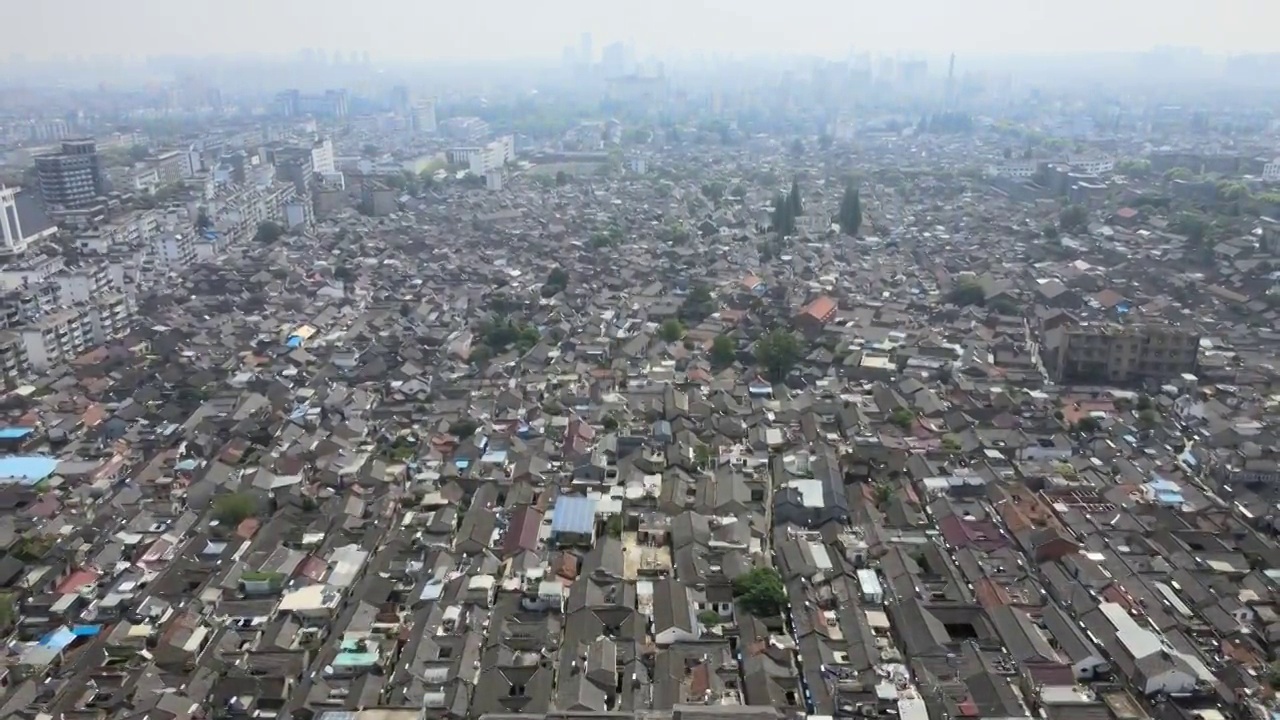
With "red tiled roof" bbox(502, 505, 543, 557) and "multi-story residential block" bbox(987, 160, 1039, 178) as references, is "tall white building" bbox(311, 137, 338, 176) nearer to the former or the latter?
"multi-story residential block" bbox(987, 160, 1039, 178)

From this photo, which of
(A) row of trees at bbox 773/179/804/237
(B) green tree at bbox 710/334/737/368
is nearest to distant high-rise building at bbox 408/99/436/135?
(A) row of trees at bbox 773/179/804/237

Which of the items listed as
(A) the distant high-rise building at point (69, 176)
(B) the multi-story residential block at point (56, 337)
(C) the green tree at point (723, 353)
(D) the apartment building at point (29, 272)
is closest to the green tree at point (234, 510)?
(B) the multi-story residential block at point (56, 337)

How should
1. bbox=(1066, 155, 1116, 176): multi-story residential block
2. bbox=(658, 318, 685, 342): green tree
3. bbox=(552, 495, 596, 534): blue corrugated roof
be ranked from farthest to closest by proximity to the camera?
bbox=(1066, 155, 1116, 176): multi-story residential block < bbox=(658, 318, 685, 342): green tree < bbox=(552, 495, 596, 534): blue corrugated roof

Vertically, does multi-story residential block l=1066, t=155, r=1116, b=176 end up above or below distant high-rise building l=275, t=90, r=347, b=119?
below

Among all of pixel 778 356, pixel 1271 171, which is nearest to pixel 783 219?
pixel 778 356

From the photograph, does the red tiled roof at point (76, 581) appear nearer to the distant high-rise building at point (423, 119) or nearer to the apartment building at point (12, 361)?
the apartment building at point (12, 361)

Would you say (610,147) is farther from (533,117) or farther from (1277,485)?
(1277,485)
